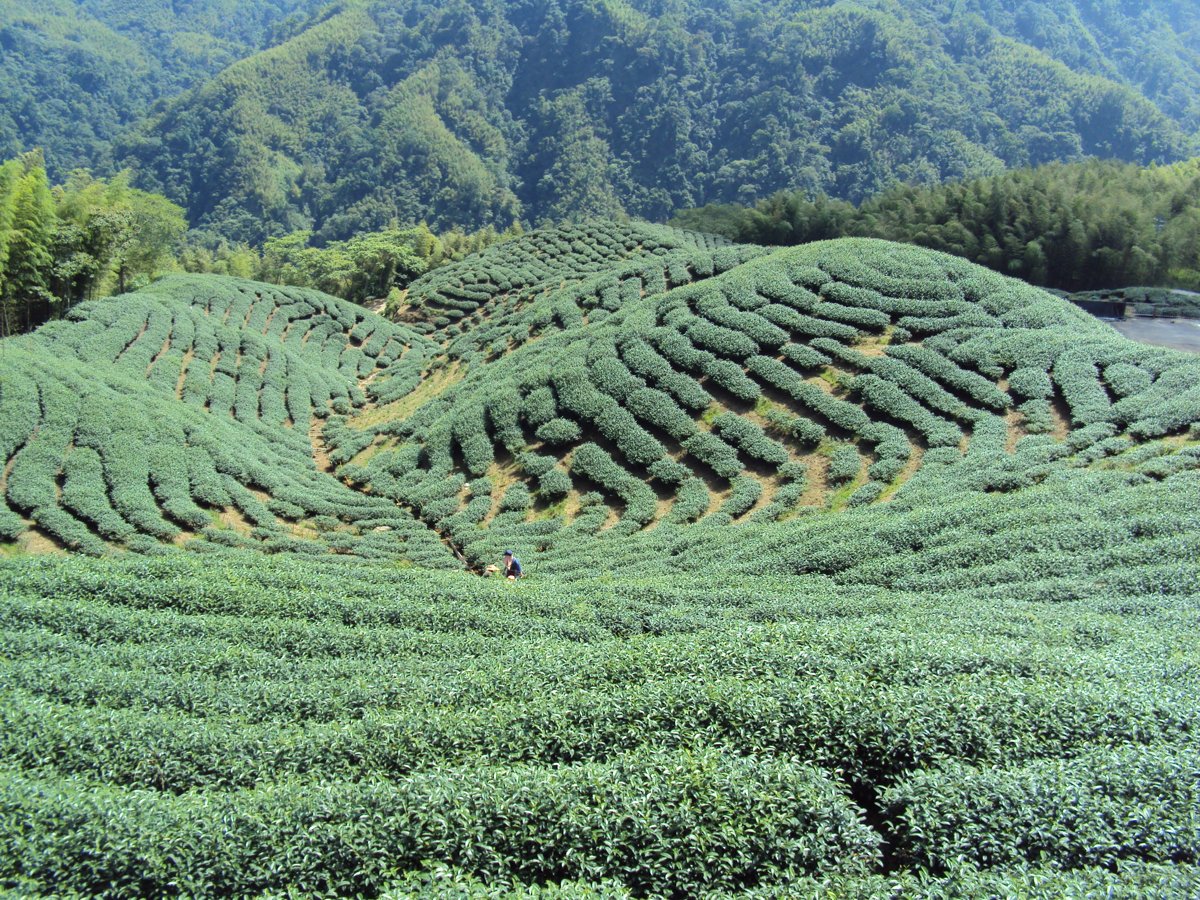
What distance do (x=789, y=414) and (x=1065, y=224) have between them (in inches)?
1467

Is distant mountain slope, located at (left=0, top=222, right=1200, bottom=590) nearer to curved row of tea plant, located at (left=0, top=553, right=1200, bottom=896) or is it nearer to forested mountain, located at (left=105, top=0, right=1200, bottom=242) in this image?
curved row of tea plant, located at (left=0, top=553, right=1200, bottom=896)

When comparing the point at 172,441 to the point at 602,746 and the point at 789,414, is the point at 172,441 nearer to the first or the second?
the point at 789,414

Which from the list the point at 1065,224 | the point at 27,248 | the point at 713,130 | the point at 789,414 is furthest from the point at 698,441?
the point at 713,130

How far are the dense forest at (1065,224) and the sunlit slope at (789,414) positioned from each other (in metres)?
23.7

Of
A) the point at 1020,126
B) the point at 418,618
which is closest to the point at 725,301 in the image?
the point at 418,618

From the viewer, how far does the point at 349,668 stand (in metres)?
13.6

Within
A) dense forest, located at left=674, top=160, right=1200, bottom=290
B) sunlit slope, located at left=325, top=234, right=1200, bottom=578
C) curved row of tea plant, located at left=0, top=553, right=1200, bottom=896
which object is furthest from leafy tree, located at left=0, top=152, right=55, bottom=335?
dense forest, located at left=674, top=160, right=1200, bottom=290

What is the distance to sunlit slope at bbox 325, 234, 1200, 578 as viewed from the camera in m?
23.0

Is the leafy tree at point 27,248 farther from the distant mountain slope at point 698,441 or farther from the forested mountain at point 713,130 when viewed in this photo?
the forested mountain at point 713,130

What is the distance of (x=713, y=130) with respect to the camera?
180250 mm

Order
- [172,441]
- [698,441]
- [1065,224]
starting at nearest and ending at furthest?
[698,441]
[172,441]
[1065,224]

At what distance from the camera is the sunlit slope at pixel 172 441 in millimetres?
23469

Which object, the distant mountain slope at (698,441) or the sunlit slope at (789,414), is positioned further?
the sunlit slope at (789,414)

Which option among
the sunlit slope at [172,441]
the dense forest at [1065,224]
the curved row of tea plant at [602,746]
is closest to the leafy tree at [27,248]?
the sunlit slope at [172,441]
